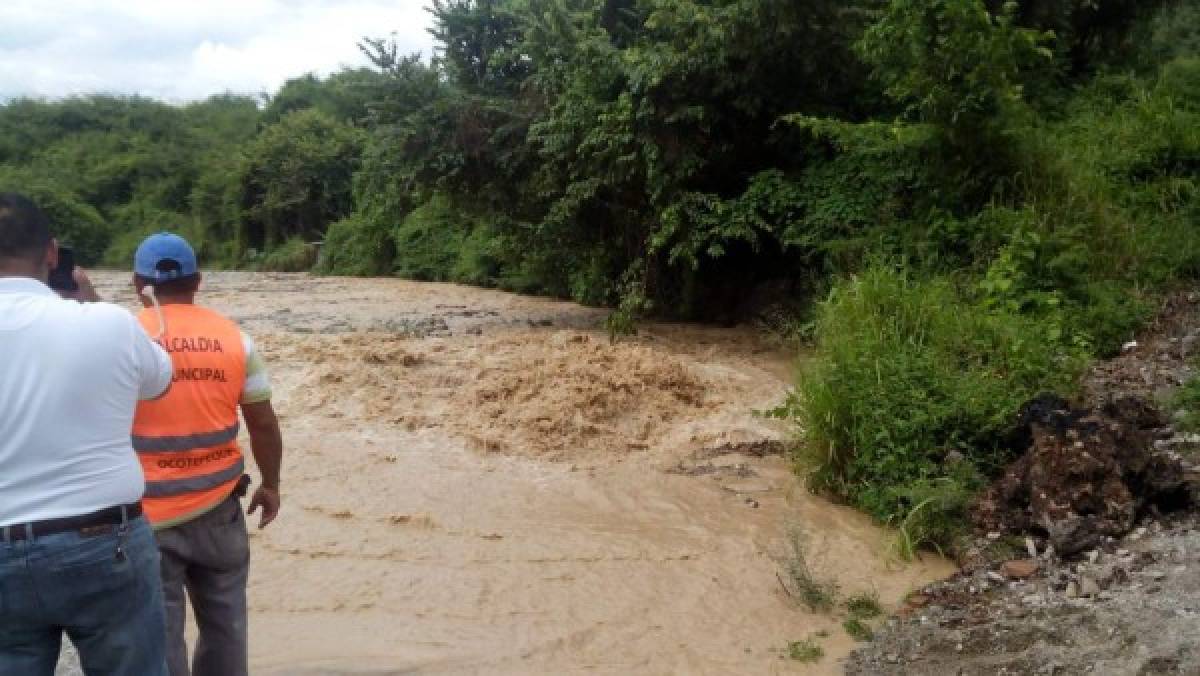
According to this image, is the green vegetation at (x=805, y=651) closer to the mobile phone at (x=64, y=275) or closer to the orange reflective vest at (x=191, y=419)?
the orange reflective vest at (x=191, y=419)

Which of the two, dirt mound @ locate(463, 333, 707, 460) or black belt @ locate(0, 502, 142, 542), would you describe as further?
dirt mound @ locate(463, 333, 707, 460)

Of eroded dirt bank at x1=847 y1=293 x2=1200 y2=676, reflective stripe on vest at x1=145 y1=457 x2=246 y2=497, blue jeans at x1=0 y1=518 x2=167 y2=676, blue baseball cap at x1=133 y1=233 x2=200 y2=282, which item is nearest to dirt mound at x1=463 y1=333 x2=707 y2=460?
eroded dirt bank at x1=847 y1=293 x2=1200 y2=676

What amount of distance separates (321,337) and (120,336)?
11.8 meters

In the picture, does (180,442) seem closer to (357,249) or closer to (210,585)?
(210,585)

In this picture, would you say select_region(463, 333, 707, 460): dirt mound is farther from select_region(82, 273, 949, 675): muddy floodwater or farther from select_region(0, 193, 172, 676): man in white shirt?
select_region(0, 193, 172, 676): man in white shirt

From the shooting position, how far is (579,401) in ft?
30.2

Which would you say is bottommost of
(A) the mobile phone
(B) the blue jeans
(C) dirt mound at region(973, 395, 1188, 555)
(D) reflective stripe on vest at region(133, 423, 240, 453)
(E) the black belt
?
(C) dirt mound at region(973, 395, 1188, 555)

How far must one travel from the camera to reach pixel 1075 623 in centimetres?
441

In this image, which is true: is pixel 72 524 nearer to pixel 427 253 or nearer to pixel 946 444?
pixel 946 444

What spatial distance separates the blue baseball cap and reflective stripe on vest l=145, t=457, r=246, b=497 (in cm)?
65

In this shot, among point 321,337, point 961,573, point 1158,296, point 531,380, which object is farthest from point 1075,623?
point 321,337

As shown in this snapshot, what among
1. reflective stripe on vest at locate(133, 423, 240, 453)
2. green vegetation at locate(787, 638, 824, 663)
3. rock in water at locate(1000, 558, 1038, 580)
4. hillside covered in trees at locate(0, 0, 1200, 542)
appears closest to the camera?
reflective stripe on vest at locate(133, 423, 240, 453)

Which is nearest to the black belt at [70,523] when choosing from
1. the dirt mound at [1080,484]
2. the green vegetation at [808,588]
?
the green vegetation at [808,588]

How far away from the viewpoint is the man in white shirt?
92.9 inches
